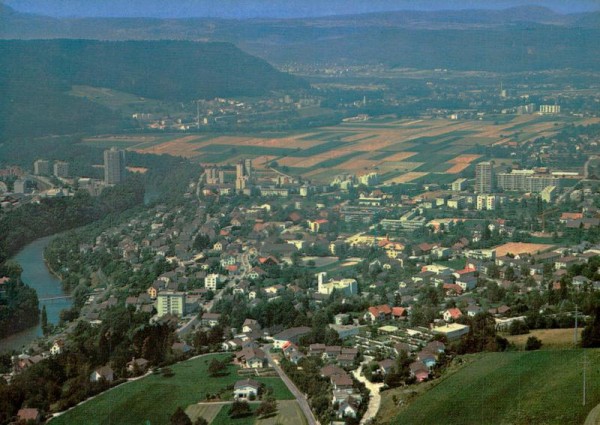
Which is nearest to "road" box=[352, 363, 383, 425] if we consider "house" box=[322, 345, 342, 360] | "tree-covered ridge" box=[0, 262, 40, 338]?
"house" box=[322, 345, 342, 360]

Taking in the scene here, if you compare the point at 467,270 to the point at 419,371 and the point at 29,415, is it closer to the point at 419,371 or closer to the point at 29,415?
the point at 419,371

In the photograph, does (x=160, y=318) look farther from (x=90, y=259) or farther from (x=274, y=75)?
(x=274, y=75)

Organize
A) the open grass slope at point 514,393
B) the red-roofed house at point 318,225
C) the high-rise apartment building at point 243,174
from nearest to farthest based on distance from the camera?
the open grass slope at point 514,393 → the red-roofed house at point 318,225 → the high-rise apartment building at point 243,174

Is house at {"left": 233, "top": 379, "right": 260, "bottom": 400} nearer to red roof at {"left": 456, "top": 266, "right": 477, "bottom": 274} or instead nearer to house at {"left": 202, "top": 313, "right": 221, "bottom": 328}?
house at {"left": 202, "top": 313, "right": 221, "bottom": 328}

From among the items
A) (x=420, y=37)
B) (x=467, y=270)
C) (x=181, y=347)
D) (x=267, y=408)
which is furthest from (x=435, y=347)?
(x=420, y=37)

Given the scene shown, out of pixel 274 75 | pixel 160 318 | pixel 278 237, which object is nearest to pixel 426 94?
pixel 274 75

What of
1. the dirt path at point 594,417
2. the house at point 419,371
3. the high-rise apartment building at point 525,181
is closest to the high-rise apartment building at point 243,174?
the high-rise apartment building at point 525,181

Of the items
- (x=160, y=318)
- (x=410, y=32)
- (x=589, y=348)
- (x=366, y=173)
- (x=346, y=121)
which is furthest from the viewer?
(x=410, y=32)

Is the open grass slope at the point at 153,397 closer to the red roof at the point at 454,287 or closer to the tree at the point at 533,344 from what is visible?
the tree at the point at 533,344
